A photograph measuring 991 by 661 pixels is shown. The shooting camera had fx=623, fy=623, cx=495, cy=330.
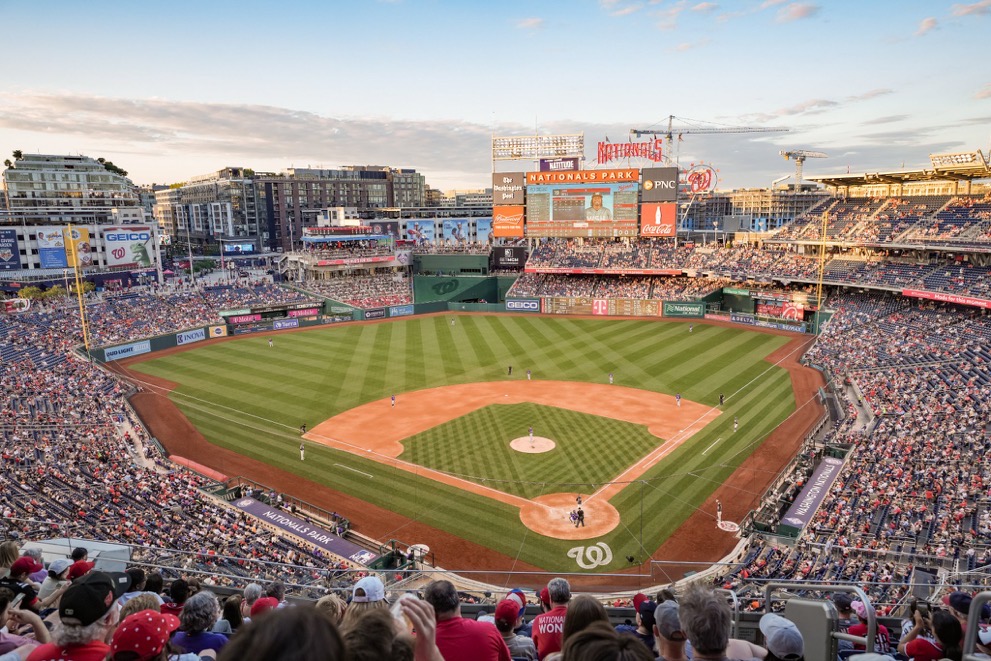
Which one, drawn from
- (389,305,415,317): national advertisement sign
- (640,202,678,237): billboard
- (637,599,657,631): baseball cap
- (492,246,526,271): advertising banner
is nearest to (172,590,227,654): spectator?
(637,599,657,631): baseball cap

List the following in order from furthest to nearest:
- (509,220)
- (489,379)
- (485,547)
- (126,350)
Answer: (509,220)
(126,350)
(489,379)
(485,547)

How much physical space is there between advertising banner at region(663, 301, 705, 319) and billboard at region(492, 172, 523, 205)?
18870 millimetres

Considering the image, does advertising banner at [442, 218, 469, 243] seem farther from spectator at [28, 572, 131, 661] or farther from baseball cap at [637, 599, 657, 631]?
spectator at [28, 572, 131, 661]

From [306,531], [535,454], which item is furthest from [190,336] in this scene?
[306,531]

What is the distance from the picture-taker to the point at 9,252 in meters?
58.2

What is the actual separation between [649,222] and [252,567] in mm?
52388

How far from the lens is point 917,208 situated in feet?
168

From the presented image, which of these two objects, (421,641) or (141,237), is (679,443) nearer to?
(421,641)

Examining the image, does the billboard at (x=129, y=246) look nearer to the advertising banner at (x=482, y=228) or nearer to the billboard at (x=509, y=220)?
the billboard at (x=509, y=220)

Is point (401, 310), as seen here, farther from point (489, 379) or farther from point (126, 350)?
point (489, 379)

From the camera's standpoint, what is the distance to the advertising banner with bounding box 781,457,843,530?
2028 centimetres

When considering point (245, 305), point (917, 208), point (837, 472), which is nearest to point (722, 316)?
point (917, 208)

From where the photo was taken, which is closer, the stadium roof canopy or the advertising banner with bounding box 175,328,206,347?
the stadium roof canopy

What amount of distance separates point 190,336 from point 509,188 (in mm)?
33761
